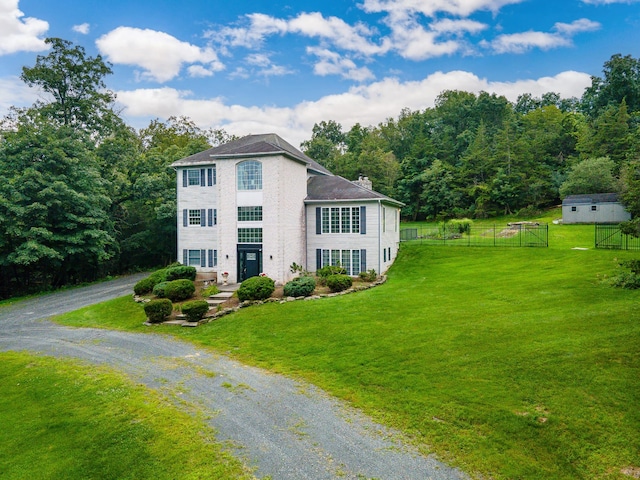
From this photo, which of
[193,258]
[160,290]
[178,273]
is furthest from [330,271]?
[160,290]

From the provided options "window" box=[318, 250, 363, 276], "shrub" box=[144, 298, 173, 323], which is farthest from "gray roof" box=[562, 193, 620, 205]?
"shrub" box=[144, 298, 173, 323]

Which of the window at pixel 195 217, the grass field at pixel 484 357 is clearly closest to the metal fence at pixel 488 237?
the grass field at pixel 484 357

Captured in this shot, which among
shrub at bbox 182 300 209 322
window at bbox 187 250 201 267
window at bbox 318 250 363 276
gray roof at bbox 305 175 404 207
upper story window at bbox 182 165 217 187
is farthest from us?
window at bbox 187 250 201 267

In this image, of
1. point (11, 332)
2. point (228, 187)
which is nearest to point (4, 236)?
point (11, 332)

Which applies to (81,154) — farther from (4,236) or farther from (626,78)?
(626,78)

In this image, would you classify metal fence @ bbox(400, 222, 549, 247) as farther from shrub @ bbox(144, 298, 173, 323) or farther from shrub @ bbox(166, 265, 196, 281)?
shrub @ bbox(144, 298, 173, 323)

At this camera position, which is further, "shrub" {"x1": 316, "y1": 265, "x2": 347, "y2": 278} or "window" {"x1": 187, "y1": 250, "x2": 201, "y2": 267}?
"window" {"x1": 187, "y1": 250, "x2": 201, "y2": 267}

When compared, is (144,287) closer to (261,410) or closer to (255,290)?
(255,290)
